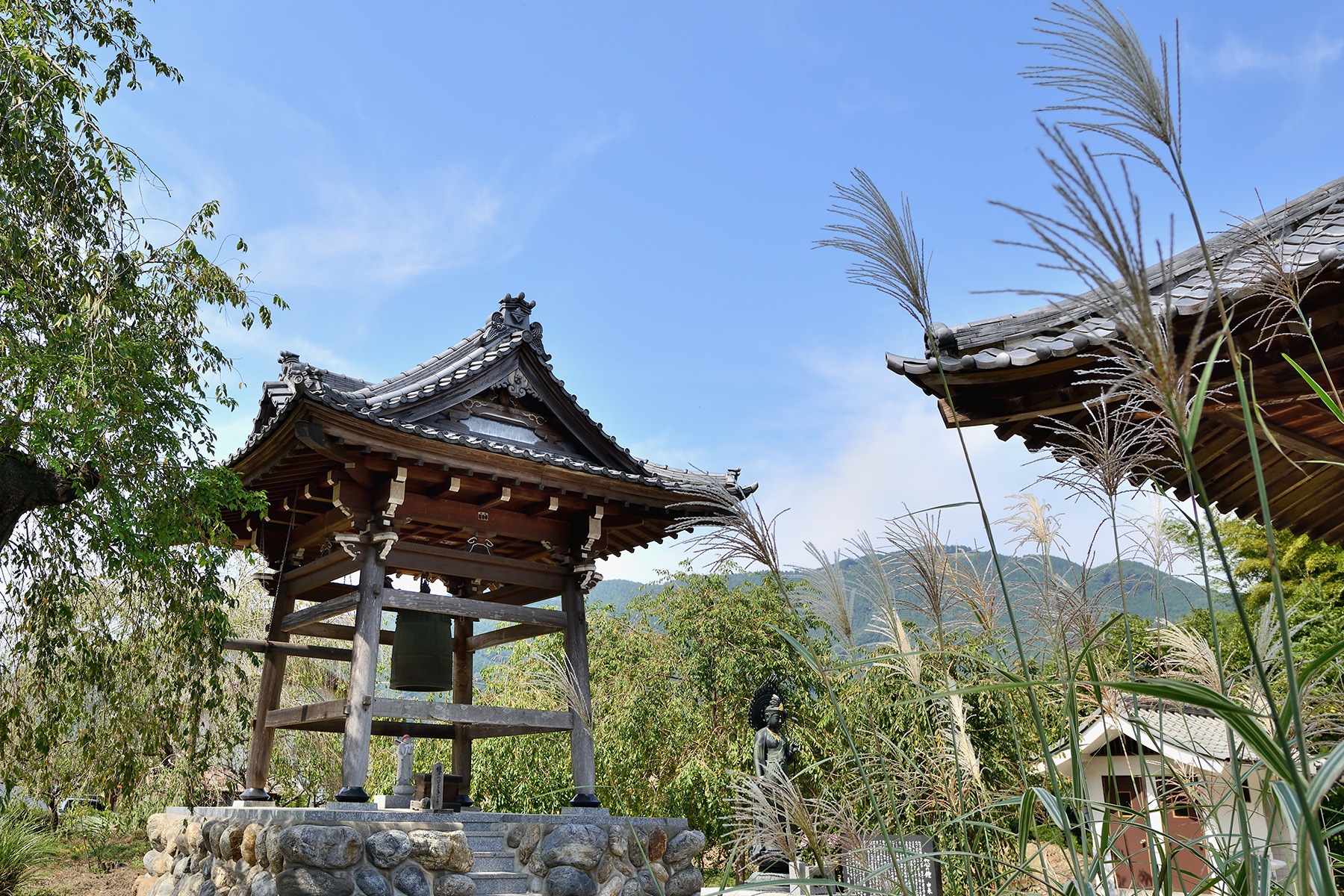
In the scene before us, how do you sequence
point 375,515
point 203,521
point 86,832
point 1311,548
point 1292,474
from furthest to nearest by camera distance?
point 1311,548
point 86,832
point 375,515
point 203,521
point 1292,474

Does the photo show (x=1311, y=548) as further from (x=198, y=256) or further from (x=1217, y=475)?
(x=198, y=256)

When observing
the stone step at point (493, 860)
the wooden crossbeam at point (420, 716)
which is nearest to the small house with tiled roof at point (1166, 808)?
the wooden crossbeam at point (420, 716)

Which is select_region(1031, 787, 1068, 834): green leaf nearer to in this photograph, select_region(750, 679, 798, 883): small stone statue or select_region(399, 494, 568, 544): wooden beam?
select_region(399, 494, 568, 544): wooden beam

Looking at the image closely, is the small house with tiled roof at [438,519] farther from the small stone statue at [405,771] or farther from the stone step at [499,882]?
the stone step at [499,882]

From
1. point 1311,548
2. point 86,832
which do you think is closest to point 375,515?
point 86,832

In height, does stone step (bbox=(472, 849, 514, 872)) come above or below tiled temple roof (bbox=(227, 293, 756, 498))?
below

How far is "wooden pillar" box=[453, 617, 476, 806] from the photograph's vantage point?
6801 millimetres

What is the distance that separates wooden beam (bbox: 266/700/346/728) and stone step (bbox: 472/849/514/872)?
3.88ft

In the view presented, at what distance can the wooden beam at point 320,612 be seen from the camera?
5668mm

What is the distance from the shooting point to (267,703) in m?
6.36

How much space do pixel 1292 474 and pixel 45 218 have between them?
218 inches

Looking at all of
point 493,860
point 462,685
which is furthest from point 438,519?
point 493,860

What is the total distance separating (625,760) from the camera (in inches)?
404

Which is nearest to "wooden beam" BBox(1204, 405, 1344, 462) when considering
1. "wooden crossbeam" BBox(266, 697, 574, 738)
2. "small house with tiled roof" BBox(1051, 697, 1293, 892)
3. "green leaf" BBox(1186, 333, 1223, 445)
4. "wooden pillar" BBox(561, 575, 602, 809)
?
"small house with tiled roof" BBox(1051, 697, 1293, 892)
